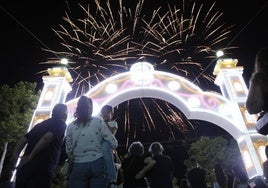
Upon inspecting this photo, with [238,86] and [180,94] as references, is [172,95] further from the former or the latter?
[238,86]

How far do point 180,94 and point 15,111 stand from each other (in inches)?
387

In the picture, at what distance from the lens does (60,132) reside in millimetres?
3115

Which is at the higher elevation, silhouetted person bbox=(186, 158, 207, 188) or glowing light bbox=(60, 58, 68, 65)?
glowing light bbox=(60, 58, 68, 65)

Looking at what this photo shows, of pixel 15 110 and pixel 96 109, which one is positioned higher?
pixel 15 110

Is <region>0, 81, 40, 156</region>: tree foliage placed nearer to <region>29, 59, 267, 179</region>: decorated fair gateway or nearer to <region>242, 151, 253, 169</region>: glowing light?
<region>29, 59, 267, 179</region>: decorated fair gateway

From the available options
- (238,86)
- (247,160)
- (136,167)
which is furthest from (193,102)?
(136,167)

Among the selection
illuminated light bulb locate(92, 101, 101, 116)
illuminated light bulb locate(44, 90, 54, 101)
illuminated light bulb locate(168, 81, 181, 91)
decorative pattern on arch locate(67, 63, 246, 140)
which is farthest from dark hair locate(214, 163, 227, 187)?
illuminated light bulb locate(44, 90, 54, 101)

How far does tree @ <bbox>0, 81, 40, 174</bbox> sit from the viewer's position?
46.7ft

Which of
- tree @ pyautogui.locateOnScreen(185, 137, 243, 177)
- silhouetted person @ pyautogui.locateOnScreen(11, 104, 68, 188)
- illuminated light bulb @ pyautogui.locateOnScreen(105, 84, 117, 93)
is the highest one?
tree @ pyautogui.locateOnScreen(185, 137, 243, 177)

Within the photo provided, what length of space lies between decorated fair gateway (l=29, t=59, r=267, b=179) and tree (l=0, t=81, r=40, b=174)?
19.3ft

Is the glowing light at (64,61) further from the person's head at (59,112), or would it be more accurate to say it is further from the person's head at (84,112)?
the person's head at (84,112)

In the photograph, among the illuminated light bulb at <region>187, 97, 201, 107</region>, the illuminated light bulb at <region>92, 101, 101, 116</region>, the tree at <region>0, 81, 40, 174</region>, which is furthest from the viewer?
the tree at <region>0, 81, 40, 174</region>

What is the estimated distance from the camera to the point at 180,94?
9.30 meters

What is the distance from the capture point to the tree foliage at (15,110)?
14.2 metres
